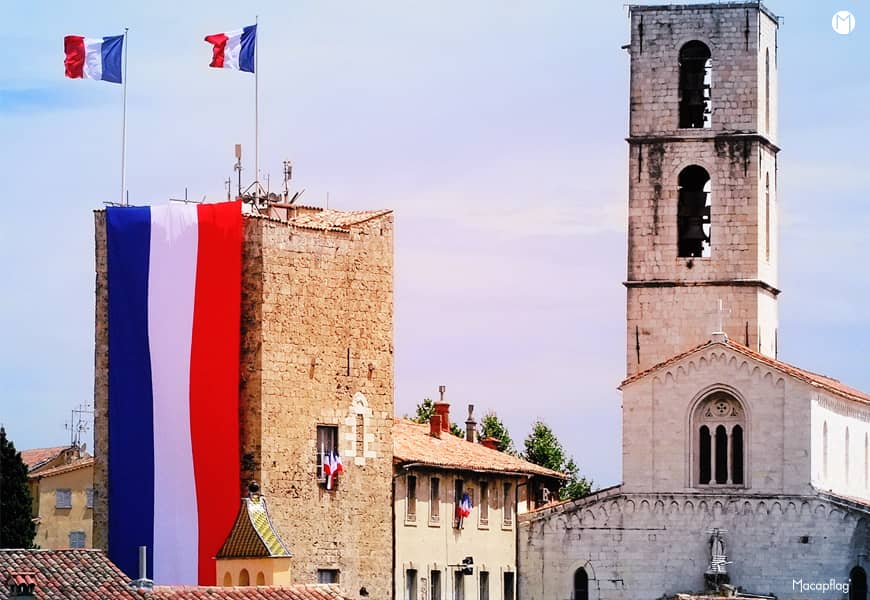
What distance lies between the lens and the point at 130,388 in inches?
2918

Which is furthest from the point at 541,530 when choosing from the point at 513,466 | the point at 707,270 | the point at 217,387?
the point at 217,387

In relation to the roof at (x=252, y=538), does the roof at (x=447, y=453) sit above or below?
above

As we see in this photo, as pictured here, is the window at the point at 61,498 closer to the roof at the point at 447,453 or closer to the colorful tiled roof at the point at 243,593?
the roof at the point at 447,453

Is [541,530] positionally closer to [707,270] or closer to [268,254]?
[707,270]

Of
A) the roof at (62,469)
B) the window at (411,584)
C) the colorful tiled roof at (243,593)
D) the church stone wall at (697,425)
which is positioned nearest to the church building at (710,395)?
the church stone wall at (697,425)

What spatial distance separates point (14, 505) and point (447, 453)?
13.1 metres

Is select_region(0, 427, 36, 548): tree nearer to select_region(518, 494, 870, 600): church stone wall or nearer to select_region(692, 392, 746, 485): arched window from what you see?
select_region(518, 494, 870, 600): church stone wall

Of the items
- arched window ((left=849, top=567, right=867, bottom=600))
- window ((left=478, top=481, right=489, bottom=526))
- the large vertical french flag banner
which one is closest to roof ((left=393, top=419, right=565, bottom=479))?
window ((left=478, top=481, right=489, bottom=526))

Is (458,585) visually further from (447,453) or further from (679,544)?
(679,544)

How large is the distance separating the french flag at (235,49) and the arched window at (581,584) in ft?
60.7

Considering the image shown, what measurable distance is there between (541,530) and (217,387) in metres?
15.1

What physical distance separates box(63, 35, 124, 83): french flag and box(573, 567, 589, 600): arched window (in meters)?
20.5

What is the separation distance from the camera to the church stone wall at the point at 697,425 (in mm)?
82562

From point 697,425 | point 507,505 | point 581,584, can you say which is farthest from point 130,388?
point 697,425
